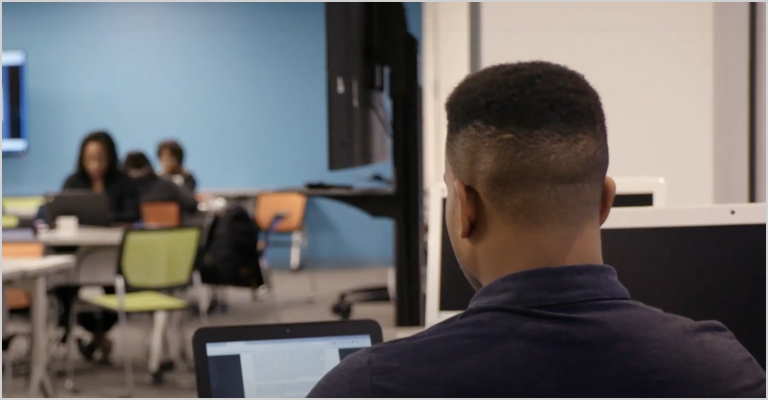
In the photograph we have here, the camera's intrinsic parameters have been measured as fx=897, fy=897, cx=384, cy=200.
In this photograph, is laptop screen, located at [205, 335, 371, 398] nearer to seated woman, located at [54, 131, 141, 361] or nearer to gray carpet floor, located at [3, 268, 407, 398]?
gray carpet floor, located at [3, 268, 407, 398]

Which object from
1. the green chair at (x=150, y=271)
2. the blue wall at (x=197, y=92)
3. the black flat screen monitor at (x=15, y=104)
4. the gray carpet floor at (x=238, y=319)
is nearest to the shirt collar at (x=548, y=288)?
the gray carpet floor at (x=238, y=319)

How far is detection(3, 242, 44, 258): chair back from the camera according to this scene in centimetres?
427

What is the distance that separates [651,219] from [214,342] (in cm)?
68

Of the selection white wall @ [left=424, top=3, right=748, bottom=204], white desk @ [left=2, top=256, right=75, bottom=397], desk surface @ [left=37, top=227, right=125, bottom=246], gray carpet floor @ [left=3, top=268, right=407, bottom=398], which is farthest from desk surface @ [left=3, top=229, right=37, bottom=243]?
white wall @ [left=424, top=3, right=748, bottom=204]

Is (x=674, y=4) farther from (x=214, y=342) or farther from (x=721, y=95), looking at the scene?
(x=214, y=342)

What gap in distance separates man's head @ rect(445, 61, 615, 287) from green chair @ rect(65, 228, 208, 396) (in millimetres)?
3368

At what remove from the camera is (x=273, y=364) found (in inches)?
51.4

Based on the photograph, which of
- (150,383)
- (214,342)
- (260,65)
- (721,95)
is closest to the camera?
(214,342)

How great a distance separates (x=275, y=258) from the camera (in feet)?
30.6

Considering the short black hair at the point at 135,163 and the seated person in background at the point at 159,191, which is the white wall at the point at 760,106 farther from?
the short black hair at the point at 135,163

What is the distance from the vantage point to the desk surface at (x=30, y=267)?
11.3 ft

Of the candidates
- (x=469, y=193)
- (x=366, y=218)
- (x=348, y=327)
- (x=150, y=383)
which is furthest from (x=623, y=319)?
(x=366, y=218)

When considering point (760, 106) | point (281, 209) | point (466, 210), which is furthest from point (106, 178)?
point (466, 210)

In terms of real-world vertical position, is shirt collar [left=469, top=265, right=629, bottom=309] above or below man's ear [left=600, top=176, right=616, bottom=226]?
below
